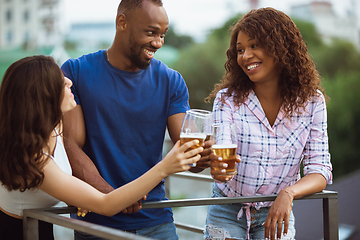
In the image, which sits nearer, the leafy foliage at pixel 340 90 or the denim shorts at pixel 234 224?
the denim shorts at pixel 234 224

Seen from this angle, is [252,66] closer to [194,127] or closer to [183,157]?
[194,127]

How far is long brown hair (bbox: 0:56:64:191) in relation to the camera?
1518 millimetres

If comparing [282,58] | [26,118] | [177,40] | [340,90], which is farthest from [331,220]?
[177,40]

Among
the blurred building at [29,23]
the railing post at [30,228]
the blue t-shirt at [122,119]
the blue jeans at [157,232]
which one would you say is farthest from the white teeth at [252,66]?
the blurred building at [29,23]

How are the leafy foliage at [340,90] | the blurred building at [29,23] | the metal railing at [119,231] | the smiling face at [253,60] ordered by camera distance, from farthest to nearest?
the blurred building at [29,23]
the leafy foliage at [340,90]
the smiling face at [253,60]
the metal railing at [119,231]

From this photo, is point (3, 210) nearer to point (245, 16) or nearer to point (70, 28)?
point (245, 16)

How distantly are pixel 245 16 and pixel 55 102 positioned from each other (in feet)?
3.81

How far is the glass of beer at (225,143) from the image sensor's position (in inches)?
64.4

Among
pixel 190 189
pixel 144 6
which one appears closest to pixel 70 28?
pixel 190 189

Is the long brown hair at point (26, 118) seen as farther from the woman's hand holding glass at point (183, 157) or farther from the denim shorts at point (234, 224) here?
the denim shorts at point (234, 224)

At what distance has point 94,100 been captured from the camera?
2.02 meters

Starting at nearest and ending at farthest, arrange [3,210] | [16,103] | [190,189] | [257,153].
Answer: [16,103]
[3,210]
[257,153]
[190,189]

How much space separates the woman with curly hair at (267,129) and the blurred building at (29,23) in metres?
12.8

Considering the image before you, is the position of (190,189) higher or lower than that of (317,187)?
lower
